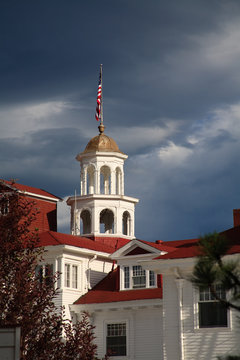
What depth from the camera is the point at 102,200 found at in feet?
158

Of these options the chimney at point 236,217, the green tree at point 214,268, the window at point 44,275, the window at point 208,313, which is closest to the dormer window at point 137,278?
the window at point 208,313

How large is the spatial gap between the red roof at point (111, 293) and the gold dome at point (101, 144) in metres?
11.3

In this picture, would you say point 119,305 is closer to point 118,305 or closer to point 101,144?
point 118,305

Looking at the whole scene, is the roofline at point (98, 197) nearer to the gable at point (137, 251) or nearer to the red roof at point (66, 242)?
the red roof at point (66, 242)

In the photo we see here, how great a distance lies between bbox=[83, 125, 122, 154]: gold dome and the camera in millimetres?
49350

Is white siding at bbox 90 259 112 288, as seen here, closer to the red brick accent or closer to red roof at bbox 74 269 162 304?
red roof at bbox 74 269 162 304

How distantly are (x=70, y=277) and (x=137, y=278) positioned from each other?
12.3ft

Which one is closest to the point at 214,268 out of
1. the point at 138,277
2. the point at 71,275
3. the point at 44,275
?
the point at 44,275

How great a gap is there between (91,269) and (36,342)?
19475mm

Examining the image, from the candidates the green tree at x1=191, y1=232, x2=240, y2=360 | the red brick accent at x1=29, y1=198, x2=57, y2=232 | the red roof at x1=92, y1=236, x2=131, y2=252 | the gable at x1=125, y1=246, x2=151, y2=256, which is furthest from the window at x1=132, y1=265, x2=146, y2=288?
the green tree at x1=191, y1=232, x2=240, y2=360

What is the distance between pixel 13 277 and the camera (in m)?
21.6

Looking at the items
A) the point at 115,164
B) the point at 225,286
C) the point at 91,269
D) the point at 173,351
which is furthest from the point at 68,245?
the point at 225,286

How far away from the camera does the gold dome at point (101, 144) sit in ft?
162

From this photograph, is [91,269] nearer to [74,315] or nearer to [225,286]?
[74,315]
